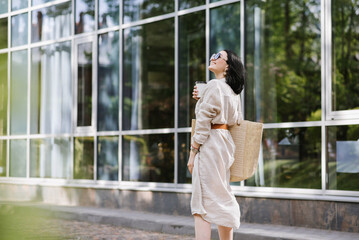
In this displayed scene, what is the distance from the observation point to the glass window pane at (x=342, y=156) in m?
Answer: 6.72

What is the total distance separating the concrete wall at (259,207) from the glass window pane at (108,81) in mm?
1274

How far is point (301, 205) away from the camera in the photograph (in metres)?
6.86

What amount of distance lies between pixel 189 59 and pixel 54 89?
3.70 m

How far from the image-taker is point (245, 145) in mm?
4316

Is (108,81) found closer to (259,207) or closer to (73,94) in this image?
(73,94)

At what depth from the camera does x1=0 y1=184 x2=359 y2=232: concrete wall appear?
6434mm

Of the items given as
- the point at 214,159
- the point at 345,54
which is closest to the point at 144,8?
the point at 345,54

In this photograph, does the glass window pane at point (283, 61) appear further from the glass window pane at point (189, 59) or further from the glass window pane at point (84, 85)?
the glass window pane at point (84, 85)

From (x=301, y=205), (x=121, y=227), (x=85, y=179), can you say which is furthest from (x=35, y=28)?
(x=301, y=205)

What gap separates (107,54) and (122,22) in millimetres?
709

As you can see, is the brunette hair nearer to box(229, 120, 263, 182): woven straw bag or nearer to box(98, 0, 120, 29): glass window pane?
box(229, 120, 263, 182): woven straw bag

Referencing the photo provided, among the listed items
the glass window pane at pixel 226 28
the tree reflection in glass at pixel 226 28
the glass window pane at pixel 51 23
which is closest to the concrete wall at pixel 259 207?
the tree reflection in glass at pixel 226 28

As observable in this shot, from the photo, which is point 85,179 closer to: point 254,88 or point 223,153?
point 254,88

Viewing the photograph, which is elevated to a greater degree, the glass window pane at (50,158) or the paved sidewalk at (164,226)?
the glass window pane at (50,158)
